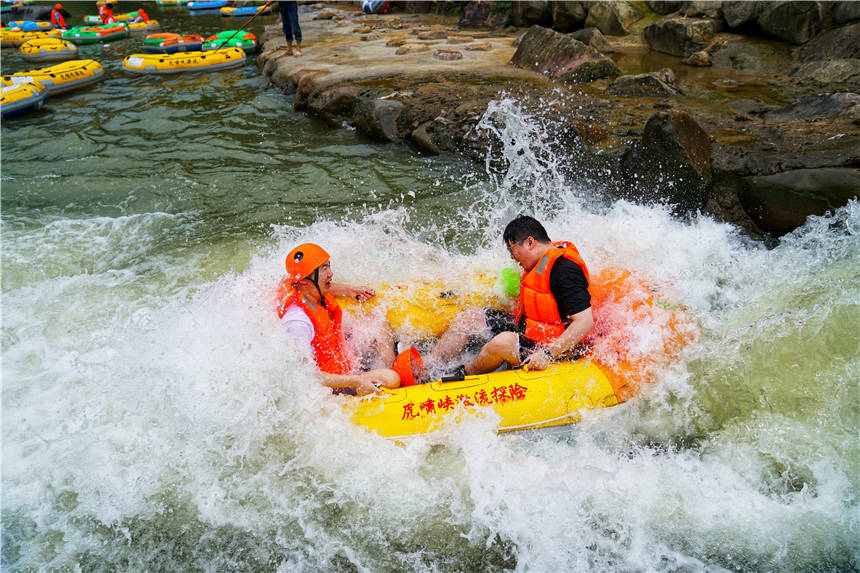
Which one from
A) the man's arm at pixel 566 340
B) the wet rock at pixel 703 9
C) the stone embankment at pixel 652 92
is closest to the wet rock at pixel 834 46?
the stone embankment at pixel 652 92

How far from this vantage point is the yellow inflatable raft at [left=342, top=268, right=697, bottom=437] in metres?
3.78

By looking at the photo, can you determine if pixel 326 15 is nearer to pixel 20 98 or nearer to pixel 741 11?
pixel 20 98

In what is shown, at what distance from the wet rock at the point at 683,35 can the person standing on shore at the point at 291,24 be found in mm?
8740

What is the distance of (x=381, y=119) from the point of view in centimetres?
943

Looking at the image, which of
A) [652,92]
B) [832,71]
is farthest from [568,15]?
[832,71]

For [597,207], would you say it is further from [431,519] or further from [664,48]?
[664,48]

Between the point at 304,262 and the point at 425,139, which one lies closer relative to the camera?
the point at 304,262

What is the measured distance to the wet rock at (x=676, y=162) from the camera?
614 cm

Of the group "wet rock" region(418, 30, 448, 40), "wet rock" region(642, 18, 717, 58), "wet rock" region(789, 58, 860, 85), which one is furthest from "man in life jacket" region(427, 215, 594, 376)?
"wet rock" region(418, 30, 448, 40)

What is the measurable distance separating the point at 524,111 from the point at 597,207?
8.45 feet

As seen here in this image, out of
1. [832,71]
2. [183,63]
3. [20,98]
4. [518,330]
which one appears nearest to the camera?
[518,330]

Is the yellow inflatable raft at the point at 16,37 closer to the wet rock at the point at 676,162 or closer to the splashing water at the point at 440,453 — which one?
the splashing water at the point at 440,453

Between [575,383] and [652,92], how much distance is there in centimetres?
684

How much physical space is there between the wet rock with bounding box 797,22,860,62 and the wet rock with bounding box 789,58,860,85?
0.99 feet
